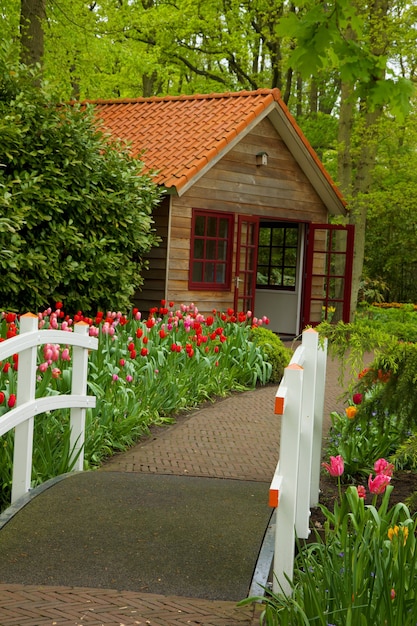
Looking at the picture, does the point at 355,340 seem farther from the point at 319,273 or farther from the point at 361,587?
the point at 319,273

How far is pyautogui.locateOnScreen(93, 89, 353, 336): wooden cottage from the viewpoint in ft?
52.5

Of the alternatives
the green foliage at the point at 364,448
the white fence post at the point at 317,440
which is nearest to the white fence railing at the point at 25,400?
the white fence post at the point at 317,440

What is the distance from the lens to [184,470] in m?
7.15

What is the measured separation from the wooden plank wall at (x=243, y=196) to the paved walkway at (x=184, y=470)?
3031 mm

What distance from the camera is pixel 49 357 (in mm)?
7258

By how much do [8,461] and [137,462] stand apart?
1493 mm

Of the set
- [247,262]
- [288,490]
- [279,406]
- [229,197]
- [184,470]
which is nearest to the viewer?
[279,406]

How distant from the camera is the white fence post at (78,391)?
21.2 feet

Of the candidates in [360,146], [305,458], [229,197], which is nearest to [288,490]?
[305,458]

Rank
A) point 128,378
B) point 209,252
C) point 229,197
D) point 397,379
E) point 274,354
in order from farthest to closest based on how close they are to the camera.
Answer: point 229,197, point 209,252, point 274,354, point 128,378, point 397,379

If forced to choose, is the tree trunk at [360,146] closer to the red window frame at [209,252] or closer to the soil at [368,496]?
the red window frame at [209,252]

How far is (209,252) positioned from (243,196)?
133 centimetres

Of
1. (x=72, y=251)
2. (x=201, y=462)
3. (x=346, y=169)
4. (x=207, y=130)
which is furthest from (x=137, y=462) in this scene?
(x=346, y=169)

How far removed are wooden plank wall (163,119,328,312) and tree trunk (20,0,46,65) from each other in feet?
12.5
